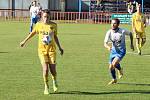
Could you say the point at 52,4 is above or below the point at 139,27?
above

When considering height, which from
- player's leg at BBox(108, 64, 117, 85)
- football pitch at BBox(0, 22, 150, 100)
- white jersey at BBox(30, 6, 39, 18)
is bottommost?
football pitch at BBox(0, 22, 150, 100)

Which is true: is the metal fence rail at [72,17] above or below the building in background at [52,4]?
below

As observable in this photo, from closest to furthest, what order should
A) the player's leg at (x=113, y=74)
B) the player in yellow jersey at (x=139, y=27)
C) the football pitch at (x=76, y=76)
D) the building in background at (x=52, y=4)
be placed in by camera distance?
the football pitch at (x=76, y=76), the player's leg at (x=113, y=74), the player in yellow jersey at (x=139, y=27), the building in background at (x=52, y=4)

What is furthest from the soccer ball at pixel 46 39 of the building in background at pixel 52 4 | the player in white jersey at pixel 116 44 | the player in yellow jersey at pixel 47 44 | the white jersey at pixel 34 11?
the building in background at pixel 52 4

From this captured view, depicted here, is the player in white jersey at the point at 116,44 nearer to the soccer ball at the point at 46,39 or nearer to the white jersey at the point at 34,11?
the soccer ball at the point at 46,39

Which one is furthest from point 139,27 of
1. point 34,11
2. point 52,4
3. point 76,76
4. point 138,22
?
point 52,4

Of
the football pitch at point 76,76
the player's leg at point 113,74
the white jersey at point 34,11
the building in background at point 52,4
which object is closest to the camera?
the football pitch at point 76,76

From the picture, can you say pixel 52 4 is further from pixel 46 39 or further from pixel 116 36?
pixel 46 39

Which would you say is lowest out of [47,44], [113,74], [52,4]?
[113,74]

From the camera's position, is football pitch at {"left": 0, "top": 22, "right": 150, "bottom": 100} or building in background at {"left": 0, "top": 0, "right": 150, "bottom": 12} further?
building in background at {"left": 0, "top": 0, "right": 150, "bottom": 12}

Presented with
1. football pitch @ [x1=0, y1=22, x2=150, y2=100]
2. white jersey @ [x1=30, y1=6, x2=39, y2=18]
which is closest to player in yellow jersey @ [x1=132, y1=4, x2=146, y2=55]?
football pitch @ [x1=0, y1=22, x2=150, y2=100]

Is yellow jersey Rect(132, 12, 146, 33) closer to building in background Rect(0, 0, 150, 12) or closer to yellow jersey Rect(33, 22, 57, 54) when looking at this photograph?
yellow jersey Rect(33, 22, 57, 54)

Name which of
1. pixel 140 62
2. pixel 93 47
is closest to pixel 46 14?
pixel 140 62

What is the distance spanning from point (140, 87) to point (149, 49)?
34.9 ft
